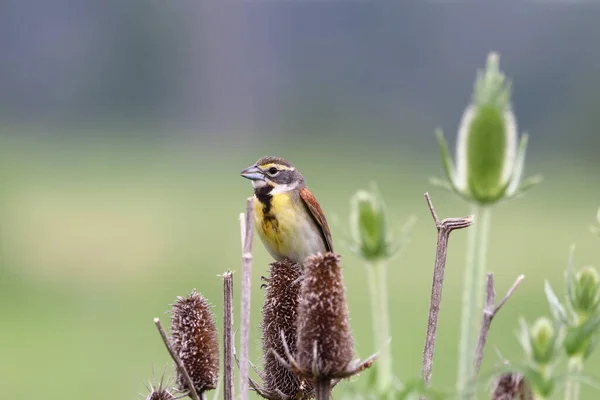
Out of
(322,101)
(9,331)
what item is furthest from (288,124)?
(9,331)

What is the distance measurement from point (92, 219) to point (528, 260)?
1340 centimetres

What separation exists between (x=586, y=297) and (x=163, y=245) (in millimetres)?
26999

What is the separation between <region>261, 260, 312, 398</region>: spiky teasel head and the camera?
175cm

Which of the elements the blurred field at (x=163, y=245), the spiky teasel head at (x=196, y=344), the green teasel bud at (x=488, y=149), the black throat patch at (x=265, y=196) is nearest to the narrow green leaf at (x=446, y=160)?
the green teasel bud at (x=488, y=149)

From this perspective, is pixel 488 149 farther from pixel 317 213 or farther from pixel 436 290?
pixel 317 213

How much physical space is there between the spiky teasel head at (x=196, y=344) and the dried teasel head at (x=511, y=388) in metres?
0.57

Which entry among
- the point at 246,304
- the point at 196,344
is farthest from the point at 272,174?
the point at 246,304

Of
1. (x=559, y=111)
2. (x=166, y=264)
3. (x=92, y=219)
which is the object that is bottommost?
(x=166, y=264)

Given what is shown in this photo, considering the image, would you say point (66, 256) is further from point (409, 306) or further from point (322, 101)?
point (322, 101)

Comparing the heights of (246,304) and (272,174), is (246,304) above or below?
below

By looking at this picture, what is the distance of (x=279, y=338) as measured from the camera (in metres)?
1.76

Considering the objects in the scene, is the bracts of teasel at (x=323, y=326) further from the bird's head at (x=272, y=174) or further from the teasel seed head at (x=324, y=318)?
the bird's head at (x=272, y=174)

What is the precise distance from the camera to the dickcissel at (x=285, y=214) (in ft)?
10.4

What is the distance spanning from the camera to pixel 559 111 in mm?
37438
